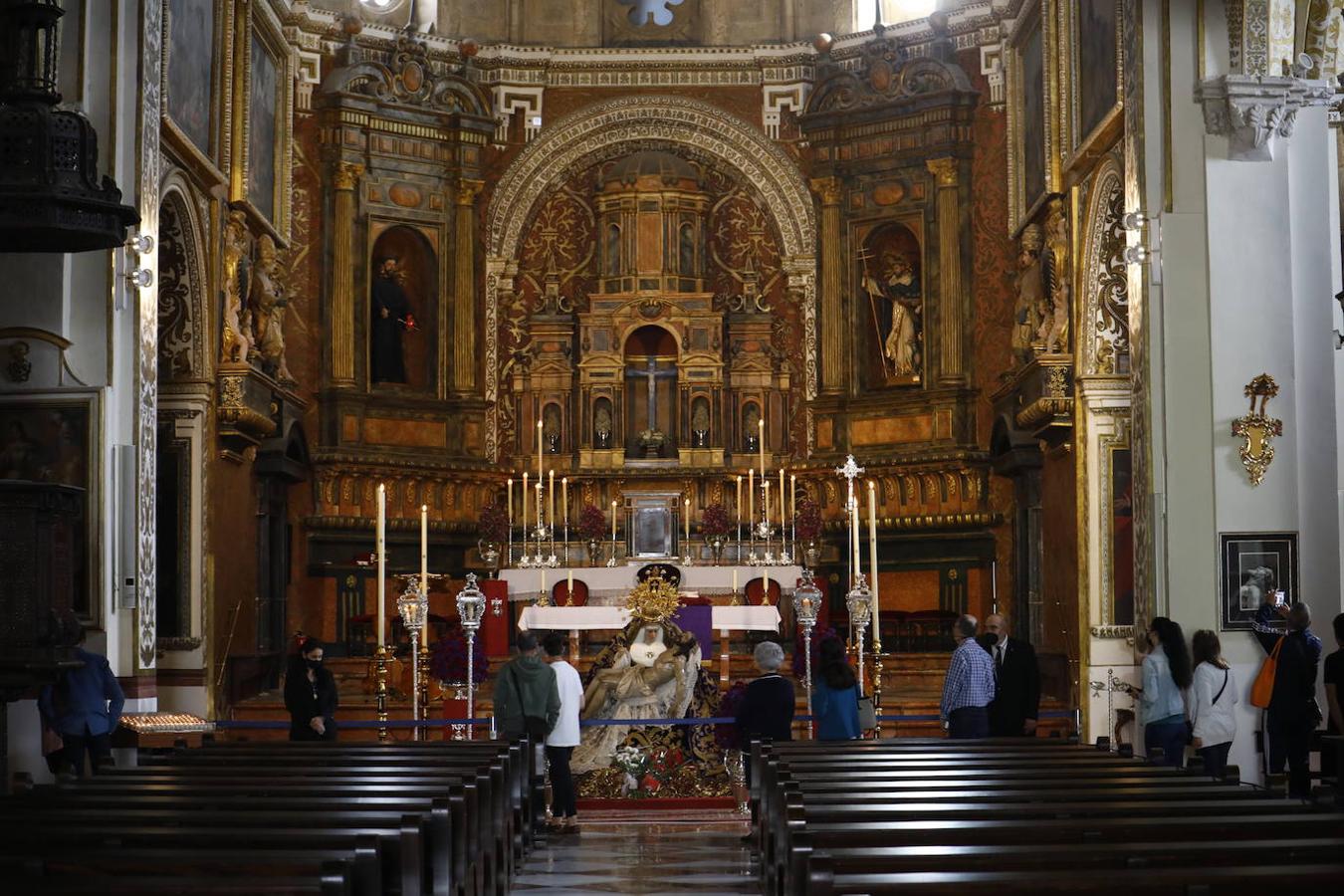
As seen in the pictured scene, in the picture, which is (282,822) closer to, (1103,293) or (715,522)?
(1103,293)

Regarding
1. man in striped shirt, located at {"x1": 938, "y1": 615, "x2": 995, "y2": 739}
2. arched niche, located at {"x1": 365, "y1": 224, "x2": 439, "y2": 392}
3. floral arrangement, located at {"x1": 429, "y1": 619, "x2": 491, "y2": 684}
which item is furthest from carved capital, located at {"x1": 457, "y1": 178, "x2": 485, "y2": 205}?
man in striped shirt, located at {"x1": 938, "y1": 615, "x2": 995, "y2": 739}

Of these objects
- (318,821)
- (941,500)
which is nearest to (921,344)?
(941,500)

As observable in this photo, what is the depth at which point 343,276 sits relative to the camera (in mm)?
21344

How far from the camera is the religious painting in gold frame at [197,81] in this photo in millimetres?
16000

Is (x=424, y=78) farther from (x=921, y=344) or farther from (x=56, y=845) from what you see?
(x=56, y=845)

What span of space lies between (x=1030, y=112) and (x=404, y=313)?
7.57 meters

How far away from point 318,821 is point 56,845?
1102 mm

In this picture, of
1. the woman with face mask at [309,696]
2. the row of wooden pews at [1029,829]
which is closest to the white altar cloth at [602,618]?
the woman with face mask at [309,696]

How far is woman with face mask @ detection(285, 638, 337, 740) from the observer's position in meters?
12.4

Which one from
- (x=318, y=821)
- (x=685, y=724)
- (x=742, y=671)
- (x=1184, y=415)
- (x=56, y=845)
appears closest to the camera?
(x=56, y=845)

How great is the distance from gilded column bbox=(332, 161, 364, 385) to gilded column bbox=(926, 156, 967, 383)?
6.65 m

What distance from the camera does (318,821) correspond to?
6.92 metres

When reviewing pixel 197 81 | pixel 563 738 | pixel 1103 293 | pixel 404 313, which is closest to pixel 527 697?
pixel 563 738

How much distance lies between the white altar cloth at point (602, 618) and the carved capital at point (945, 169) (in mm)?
6978
